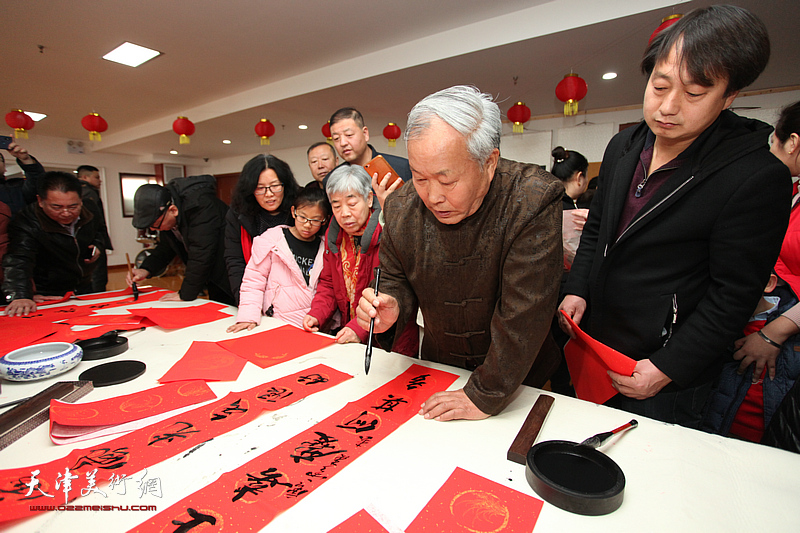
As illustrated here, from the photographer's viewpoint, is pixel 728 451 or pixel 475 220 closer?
pixel 728 451

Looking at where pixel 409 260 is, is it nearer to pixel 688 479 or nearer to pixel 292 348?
pixel 292 348

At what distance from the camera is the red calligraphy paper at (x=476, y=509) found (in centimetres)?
57

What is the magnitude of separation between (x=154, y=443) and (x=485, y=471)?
2.26ft

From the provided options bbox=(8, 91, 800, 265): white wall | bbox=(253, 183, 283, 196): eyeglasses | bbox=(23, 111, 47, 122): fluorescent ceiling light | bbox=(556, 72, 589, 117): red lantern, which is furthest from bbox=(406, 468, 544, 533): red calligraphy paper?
bbox=(23, 111, 47, 122): fluorescent ceiling light

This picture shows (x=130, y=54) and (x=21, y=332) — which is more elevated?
(x=130, y=54)

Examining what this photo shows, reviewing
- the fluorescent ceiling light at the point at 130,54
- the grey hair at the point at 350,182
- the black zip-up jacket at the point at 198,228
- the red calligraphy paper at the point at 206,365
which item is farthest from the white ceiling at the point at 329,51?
the red calligraphy paper at the point at 206,365

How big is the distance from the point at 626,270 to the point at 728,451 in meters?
0.47

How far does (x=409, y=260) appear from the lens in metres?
1.02

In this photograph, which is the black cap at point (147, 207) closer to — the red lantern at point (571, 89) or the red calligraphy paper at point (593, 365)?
the red calligraphy paper at point (593, 365)

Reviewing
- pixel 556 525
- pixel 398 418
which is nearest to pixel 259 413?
pixel 398 418

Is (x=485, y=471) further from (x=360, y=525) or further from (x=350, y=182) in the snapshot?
(x=350, y=182)

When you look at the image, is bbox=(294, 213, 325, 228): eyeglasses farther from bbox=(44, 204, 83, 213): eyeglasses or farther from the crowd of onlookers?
bbox=(44, 204, 83, 213): eyeglasses

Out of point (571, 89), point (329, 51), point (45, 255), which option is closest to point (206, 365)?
point (45, 255)

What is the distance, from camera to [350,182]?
154 centimetres
